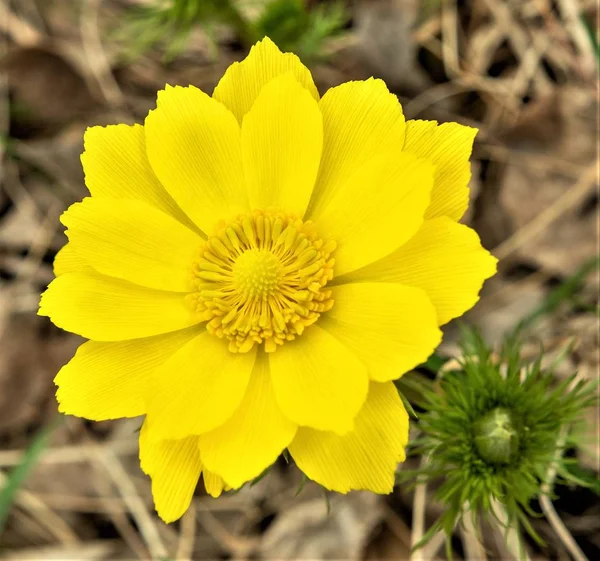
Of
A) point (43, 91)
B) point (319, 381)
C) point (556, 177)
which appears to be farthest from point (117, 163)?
point (43, 91)

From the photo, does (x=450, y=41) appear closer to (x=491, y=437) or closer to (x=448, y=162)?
(x=448, y=162)

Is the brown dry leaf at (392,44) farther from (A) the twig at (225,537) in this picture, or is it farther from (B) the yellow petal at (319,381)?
(A) the twig at (225,537)

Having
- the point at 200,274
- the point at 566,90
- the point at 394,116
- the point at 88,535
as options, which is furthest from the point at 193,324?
the point at 566,90

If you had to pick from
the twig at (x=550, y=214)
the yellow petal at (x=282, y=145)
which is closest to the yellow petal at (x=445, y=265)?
the yellow petal at (x=282, y=145)

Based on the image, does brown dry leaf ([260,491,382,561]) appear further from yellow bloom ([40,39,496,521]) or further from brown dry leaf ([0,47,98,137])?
brown dry leaf ([0,47,98,137])

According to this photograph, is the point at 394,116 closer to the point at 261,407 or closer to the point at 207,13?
the point at 261,407
